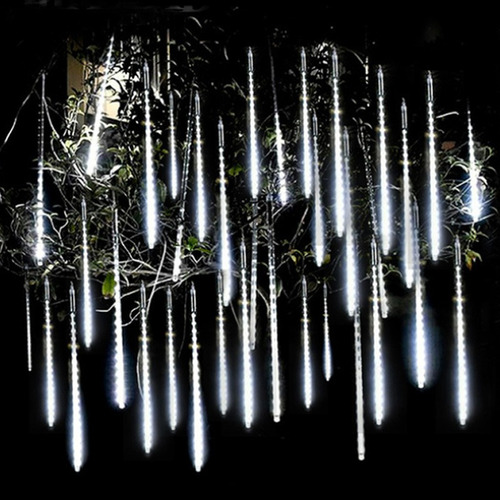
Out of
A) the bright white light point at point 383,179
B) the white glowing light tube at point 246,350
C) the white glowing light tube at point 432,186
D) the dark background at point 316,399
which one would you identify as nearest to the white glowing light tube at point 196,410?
the dark background at point 316,399

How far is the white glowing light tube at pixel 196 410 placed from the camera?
2432mm

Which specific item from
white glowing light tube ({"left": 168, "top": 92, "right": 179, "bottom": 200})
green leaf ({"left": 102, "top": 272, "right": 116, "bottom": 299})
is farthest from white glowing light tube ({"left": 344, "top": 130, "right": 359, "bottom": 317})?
green leaf ({"left": 102, "top": 272, "right": 116, "bottom": 299})

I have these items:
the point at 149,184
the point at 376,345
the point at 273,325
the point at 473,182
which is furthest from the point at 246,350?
the point at 473,182

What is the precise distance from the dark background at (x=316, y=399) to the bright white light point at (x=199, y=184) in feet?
1.08

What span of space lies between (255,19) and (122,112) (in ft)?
2.31

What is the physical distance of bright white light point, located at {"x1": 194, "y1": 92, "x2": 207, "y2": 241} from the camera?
7.74 feet

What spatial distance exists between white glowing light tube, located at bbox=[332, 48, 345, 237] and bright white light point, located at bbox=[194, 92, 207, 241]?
18.0 inches

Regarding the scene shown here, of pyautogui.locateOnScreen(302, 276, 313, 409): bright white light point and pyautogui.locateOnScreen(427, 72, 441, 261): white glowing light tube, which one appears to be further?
pyautogui.locateOnScreen(302, 276, 313, 409): bright white light point

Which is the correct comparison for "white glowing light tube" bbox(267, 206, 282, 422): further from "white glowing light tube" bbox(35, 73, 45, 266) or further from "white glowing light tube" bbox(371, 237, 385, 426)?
"white glowing light tube" bbox(35, 73, 45, 266)

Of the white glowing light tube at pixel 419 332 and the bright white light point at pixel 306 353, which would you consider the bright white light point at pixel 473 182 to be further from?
the bright white light point at pixel 306 353

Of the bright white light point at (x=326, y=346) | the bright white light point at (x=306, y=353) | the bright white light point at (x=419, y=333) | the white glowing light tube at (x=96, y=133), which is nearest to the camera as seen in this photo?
the bright white light point at (x=419, y=333)

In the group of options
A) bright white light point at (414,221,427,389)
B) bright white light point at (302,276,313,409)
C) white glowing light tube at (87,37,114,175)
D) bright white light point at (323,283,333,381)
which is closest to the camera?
bright white light point at (414,221,427,389)

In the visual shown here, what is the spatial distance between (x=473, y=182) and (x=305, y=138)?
1.97 ft

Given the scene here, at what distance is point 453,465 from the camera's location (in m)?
2.58
